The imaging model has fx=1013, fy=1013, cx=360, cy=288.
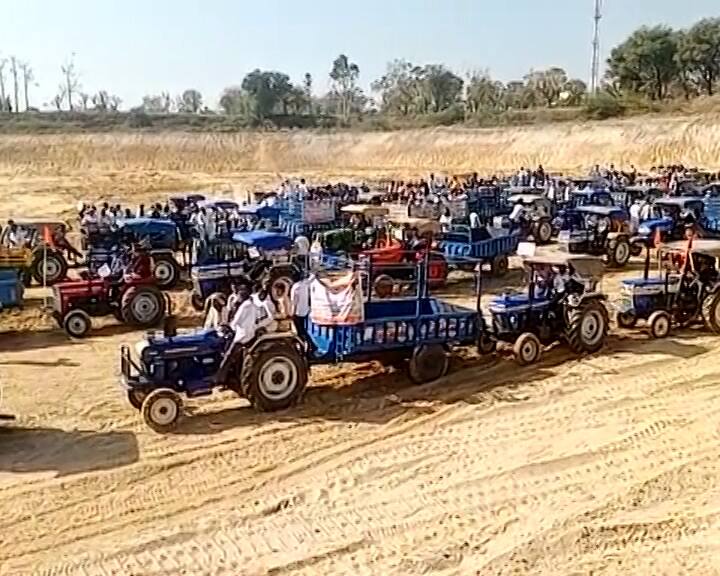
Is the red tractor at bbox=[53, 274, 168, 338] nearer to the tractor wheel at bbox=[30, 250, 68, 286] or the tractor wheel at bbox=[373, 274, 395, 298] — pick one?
the tractor wheel at bbox=[30, 250, 68, 286]

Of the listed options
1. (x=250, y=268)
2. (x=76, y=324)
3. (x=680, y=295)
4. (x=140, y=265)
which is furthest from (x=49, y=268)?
(x=680, y=295)

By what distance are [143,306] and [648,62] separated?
57.7 m

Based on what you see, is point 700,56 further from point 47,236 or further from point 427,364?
point 427,364

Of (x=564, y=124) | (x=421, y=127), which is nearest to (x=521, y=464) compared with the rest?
(x=564, y=124)

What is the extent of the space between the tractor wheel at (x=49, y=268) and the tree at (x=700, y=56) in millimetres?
53269

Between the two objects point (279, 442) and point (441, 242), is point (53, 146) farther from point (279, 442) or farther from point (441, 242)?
point (279, 442)

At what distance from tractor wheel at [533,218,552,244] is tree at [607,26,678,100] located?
44.5 meters

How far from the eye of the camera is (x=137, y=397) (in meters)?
10.8

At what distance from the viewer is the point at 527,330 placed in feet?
43.7

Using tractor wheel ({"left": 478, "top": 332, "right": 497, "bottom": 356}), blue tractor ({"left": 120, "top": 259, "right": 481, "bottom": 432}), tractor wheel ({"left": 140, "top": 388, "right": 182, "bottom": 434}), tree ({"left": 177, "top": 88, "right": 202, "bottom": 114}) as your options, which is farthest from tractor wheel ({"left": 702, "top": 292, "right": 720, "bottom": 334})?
tree ({"left": 177, "top": 88, "right": 202, "bottom": 114})

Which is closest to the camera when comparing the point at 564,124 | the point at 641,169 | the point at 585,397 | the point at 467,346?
the point at 585,397

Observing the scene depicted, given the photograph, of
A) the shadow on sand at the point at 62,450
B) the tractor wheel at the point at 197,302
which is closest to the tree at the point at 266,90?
the tractor wheel at the point at 197,302

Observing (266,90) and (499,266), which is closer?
(499,266)

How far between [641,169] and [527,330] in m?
37.2
